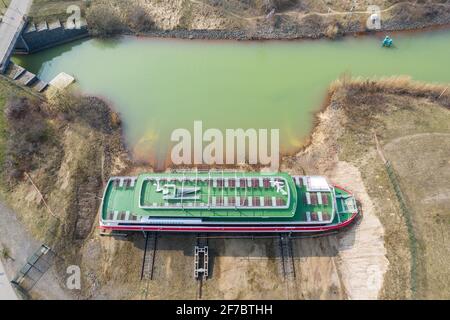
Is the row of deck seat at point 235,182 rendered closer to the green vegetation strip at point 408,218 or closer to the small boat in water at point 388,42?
the green vegetation strip at point 408,218

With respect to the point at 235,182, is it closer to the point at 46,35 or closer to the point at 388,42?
the point at 388,42

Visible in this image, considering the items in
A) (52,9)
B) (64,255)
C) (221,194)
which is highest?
(52,9)

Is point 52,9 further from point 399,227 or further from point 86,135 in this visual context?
point 399,227

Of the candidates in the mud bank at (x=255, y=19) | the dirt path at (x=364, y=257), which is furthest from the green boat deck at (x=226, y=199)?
the mud bank at (x=255, y=19)

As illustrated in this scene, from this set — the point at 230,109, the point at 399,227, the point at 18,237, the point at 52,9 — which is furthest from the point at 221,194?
the point at 52,9

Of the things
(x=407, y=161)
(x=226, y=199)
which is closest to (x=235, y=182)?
(x=226, y=199)

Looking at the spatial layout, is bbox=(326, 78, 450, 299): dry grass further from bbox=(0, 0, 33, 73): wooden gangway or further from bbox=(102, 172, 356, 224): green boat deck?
bbox=(0, 0, 33, 73): wooden gangway
